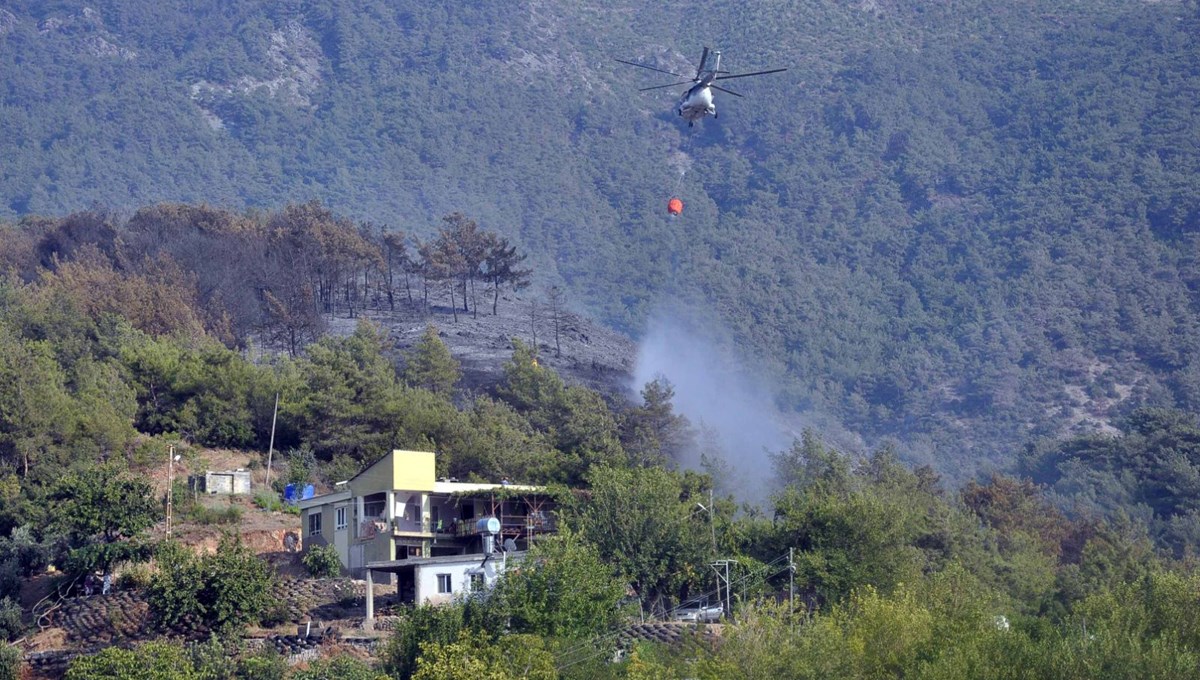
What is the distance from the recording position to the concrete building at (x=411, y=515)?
6066 cm

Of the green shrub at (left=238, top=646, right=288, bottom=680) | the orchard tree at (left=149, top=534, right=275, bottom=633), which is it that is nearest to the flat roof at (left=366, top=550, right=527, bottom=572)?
the orchard tree at (left=149, top=534, right=275, bottom=633)

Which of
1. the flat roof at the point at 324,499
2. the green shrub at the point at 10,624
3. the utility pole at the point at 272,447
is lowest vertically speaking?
the green shrub at the point at 10,624

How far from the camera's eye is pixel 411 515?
2431 inches

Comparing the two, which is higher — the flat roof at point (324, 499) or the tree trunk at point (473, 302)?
the tree trunk at point (473, 302)

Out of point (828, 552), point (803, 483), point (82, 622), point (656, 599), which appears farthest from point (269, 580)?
point (803, 483)

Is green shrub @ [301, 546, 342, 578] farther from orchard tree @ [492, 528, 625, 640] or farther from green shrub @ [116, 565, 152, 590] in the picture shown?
orchard tree @ [492, 528, 625, 640]

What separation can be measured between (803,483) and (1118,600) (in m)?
32.4

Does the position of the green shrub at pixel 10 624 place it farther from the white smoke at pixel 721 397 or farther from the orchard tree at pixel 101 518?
Result: the white smoke at pixel 721 397

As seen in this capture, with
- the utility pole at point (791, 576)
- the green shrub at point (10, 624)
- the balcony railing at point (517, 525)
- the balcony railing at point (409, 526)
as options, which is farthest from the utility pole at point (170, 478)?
the utility pole at point (791, 576)

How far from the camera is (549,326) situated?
382 ft

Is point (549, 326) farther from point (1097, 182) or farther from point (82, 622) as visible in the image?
point (1097, 182)

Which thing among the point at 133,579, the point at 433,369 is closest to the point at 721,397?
the point at 433,369

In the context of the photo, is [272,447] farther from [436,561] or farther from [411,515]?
[436,561]

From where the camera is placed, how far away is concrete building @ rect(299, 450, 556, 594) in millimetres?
60656
